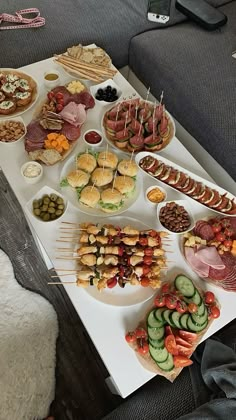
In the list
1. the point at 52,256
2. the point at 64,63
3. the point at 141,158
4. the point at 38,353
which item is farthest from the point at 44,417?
the point at 64,63

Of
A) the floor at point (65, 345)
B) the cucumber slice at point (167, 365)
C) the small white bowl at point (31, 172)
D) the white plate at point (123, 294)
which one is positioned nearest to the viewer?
the cucumber slice at point (167, 365)

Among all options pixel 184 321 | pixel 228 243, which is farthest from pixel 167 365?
pixel 228 243

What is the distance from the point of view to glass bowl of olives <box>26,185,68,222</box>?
1.38 metres

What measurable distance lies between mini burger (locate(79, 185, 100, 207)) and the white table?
5 cm

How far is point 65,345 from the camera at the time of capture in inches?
66.7

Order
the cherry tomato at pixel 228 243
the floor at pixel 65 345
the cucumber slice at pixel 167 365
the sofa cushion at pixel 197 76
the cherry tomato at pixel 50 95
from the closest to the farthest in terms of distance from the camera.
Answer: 1. the cucumber slice at pixel 167 365
2. the cherry tomato at pixel 228 243
3. the floor at pixel 65 345
4. the cherry tomato at pixel 50 95
5. the sofa cushion at pixel 197 76

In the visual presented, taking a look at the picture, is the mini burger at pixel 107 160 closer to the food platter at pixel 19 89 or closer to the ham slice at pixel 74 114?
the ham slice at pixel 74 114

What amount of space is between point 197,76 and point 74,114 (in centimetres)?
73

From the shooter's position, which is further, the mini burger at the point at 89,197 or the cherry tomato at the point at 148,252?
the mini burger at the point at 89,197

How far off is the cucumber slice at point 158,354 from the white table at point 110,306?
0.05 metres

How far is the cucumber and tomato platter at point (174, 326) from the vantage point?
114 centimetres

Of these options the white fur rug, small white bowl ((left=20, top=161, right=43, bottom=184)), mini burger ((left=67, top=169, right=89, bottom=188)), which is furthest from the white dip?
the white fur rug

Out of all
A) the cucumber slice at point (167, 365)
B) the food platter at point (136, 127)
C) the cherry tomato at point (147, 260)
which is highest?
the food platter at point (136, 127)

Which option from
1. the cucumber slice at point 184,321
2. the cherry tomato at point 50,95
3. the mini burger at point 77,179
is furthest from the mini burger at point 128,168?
the cucumber slice at point 184,321
